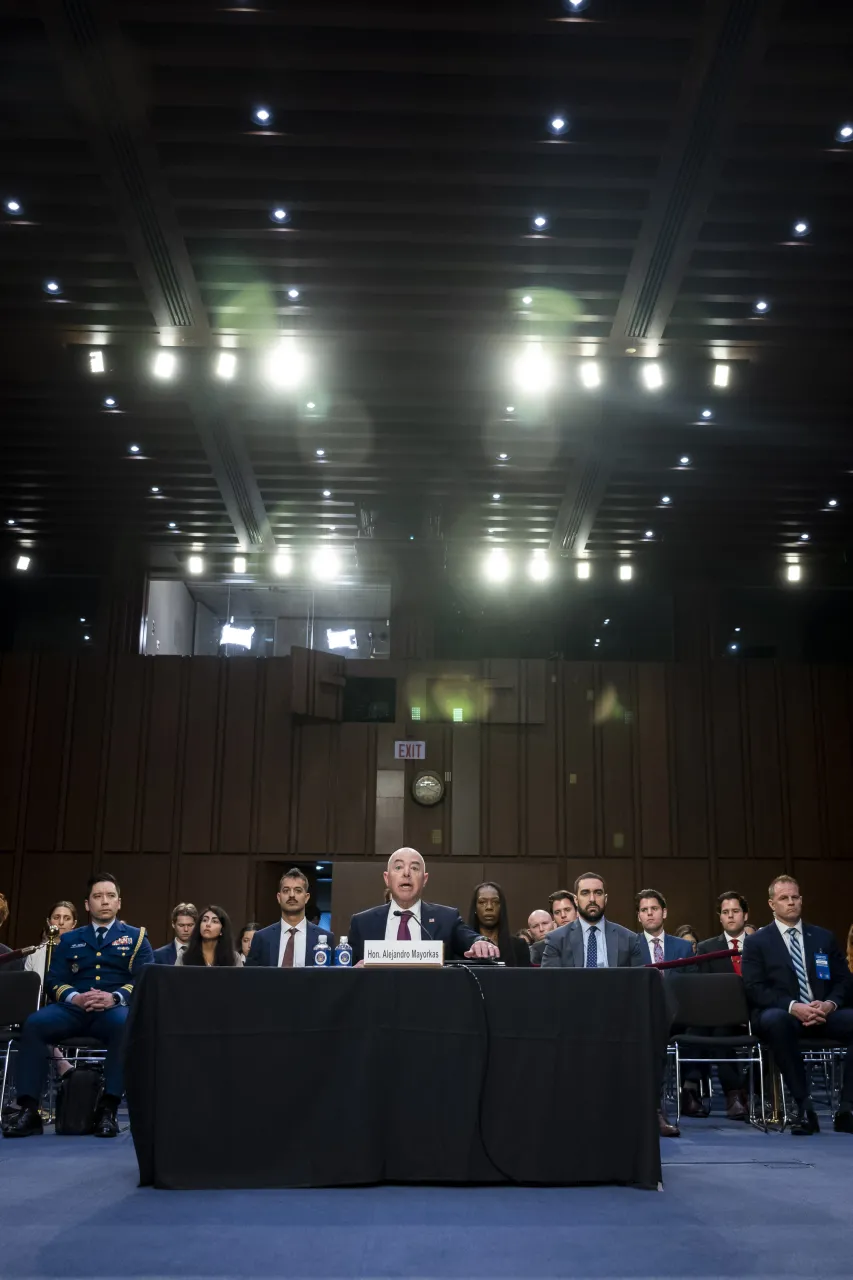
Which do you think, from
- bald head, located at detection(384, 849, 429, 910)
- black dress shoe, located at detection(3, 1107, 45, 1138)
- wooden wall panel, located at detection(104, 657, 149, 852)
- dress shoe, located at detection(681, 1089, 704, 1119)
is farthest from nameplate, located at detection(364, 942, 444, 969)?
wooden wall panel, located at detection(104, 657, 149, 852)

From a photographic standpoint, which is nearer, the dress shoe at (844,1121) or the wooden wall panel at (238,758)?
the dress shoe at (844,1121)

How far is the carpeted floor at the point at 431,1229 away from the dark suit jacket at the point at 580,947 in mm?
1650

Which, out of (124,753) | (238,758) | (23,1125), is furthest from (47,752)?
(23,1125)

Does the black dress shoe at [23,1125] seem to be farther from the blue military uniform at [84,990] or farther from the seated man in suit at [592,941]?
the seated man in suit at [592,941]

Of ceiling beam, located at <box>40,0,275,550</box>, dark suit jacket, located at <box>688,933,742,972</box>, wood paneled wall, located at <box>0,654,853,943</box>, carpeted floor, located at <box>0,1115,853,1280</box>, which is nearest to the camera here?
carpeted floor, located at <box>0,1115,853,1280</box>

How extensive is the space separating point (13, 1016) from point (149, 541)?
9249 millimetres

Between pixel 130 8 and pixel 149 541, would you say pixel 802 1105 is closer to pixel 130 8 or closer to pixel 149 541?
pixel 130 8

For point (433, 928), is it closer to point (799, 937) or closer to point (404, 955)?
point (404, 955)

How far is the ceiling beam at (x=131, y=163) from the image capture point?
614cm

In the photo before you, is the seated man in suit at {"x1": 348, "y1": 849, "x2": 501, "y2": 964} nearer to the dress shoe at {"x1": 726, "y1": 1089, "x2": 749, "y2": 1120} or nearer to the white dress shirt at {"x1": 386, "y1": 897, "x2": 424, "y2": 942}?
the white dress shirt at {"x1": 386, "y1": 897, "x2": 424, "y2": 942}

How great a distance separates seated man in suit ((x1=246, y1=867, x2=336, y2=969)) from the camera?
214 inches

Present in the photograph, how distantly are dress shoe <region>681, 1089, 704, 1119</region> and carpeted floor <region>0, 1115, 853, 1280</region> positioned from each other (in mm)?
2442

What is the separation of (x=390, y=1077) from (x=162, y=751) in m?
11.0

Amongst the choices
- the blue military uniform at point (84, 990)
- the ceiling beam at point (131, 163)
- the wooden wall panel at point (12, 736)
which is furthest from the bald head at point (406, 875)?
the wooden wall panel at point (12, 736)
